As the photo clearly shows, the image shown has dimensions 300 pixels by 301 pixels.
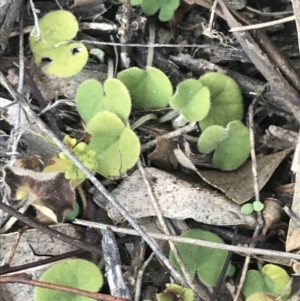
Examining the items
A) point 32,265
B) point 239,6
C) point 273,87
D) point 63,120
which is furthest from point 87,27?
point 32,265

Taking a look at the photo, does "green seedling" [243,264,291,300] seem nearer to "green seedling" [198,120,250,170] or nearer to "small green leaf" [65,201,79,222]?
"green seedling" [198,120,250,170]

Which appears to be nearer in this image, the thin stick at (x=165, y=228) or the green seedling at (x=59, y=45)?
the thin stick at (x=165, y=228)

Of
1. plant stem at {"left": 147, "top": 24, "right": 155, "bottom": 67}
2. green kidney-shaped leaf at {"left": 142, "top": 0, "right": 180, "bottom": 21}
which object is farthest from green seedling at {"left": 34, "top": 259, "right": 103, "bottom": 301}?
green kidney-shaped leaf at {"left": 142, "top": 0, "right": 180, "bottom": 21}

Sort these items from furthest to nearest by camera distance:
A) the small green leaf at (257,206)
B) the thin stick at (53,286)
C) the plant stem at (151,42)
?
1. the plant stem at (151,42)
2. the small green leaf at (257,206)
3. the thin stick at (53,286)

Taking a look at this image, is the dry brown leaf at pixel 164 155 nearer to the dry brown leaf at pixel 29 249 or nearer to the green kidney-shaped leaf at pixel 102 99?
the green kidney-shaped leaf at pixel 102 99

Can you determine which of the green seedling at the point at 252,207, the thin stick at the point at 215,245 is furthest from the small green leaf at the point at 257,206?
the thin stick at the point at 215,245

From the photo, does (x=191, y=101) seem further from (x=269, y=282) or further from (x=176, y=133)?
(x=269, y=282)

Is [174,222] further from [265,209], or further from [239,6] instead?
[239,6]

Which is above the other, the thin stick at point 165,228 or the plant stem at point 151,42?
the plant stem at point 151,42
